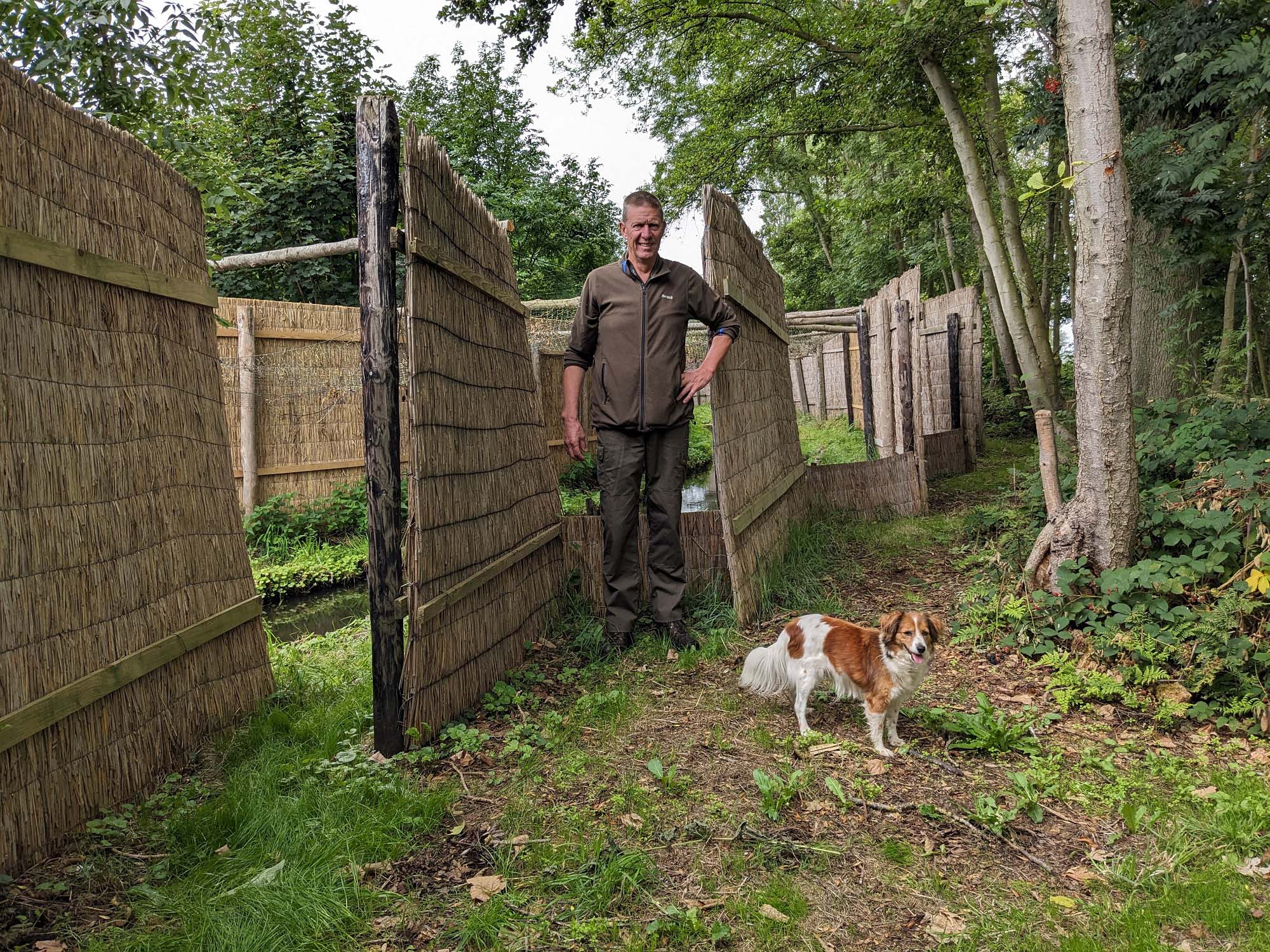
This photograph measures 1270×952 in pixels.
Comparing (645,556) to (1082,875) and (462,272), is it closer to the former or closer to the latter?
(462,272)

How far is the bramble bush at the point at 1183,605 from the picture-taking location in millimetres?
3268

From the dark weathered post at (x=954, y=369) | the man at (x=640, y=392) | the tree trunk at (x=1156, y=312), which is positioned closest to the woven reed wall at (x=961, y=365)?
the dark weathered post at (x=954, y=369)

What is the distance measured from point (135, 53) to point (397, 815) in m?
3.62

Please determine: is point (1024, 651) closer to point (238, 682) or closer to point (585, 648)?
point (585, 648)

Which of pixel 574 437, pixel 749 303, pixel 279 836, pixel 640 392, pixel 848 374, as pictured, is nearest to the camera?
pixel 279 836

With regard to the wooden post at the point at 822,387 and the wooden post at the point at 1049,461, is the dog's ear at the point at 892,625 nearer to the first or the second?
the wooden post at the point at 1049,461

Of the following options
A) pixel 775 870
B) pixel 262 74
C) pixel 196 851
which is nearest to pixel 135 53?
pixel 196 851

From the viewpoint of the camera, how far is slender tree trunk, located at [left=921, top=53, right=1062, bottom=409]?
7855mm

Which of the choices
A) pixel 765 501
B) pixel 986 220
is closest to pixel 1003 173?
pixel 986 220

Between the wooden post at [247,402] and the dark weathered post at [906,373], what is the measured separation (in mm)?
6212

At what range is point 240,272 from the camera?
31.3ft

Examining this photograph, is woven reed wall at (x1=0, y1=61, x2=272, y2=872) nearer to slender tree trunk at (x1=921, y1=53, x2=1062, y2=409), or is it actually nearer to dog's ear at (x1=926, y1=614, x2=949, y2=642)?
dog's ear at (x1=926, y1=614, x2=949, y2=642)

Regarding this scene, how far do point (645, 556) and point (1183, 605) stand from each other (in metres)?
2.72

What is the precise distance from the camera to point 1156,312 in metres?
6.63
